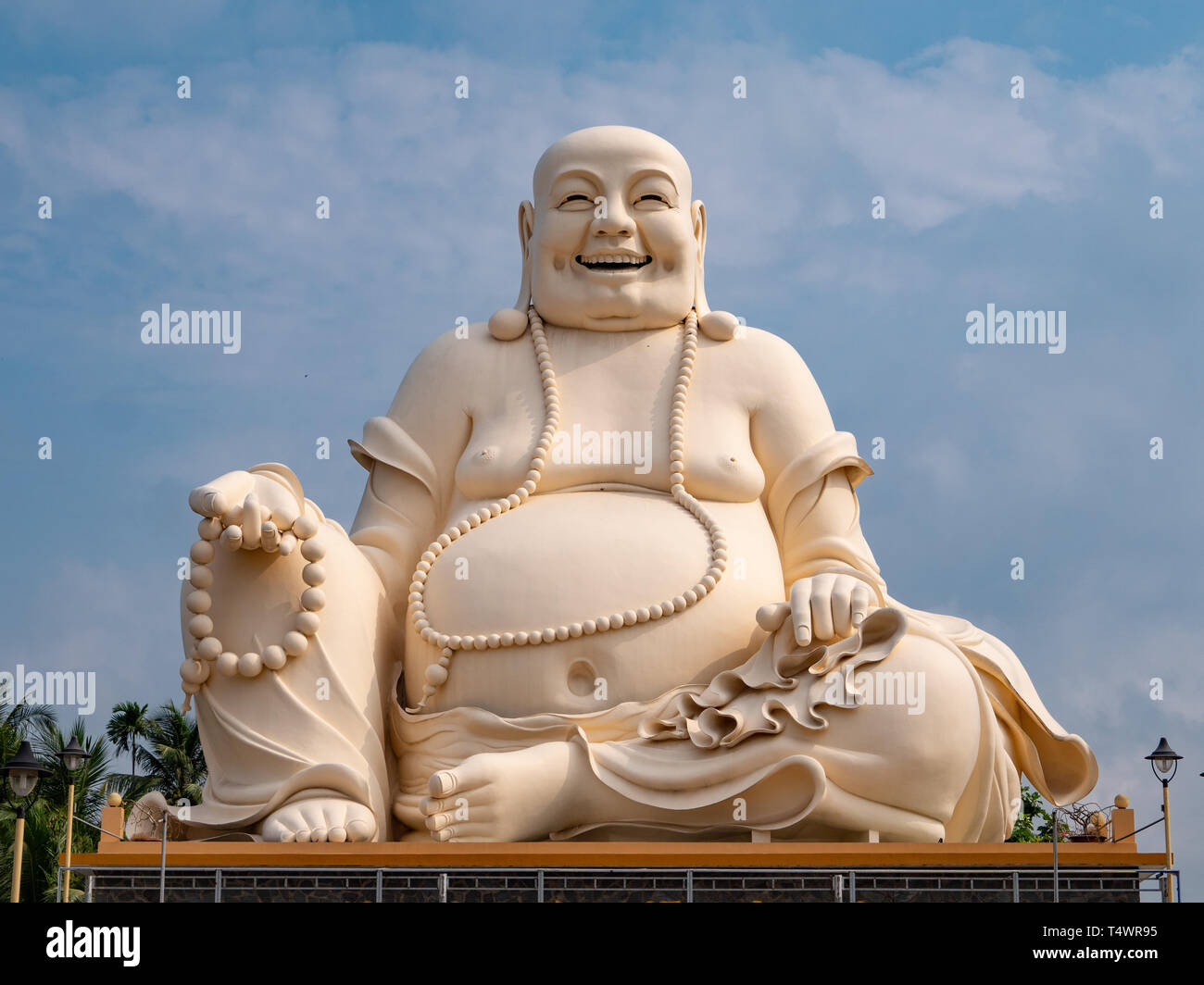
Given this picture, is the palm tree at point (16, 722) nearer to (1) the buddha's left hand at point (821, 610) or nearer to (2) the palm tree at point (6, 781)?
(2) the palm tree at point (6, 781)

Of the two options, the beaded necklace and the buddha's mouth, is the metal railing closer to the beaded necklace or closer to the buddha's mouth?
the beaded necklace

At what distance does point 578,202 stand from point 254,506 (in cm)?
225

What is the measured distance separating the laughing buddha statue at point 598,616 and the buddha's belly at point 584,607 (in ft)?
0.04

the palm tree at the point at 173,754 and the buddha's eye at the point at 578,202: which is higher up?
the buddha's eye at the point at 578,202

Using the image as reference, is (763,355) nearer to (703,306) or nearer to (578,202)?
(703,306)

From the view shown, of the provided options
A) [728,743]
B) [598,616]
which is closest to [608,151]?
[598,616]

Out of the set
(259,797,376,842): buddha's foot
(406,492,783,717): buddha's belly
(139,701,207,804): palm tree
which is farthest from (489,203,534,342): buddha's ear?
(139,701,207,804): palm tree

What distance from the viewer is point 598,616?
7594mm

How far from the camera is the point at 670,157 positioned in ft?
27.8

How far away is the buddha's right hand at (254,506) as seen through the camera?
23.6 ft

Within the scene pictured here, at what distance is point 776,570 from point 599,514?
2.76 feet

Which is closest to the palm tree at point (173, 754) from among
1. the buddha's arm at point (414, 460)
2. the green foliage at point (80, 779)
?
the green foliage at point (80, 779)

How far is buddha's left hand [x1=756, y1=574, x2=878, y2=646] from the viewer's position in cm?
732
